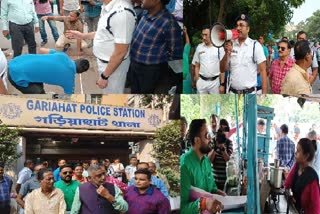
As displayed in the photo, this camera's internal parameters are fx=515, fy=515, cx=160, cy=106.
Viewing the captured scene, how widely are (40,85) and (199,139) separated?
50.1 inches

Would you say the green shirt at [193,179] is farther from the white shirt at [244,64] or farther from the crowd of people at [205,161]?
the white shirt at [244,64]

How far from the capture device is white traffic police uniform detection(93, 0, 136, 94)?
377 cm

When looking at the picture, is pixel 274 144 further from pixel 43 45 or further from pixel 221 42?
pixel 43 45

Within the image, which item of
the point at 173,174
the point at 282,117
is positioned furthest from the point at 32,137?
the point at 282,117

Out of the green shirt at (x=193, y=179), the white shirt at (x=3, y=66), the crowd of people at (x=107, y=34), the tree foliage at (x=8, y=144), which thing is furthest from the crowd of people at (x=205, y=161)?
the white shirt at (x=3, y=66)

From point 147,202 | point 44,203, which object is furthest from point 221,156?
point 44,203

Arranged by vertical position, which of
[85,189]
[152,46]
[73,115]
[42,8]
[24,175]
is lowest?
[85,189]

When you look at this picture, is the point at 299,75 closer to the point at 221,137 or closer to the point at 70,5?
the point at 221,137

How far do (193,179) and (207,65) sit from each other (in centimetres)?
91

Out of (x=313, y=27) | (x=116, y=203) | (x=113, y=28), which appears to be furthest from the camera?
(x=313, y=27)

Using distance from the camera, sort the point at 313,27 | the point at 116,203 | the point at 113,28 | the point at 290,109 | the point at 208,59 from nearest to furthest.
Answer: the point at 116,203 < the point at 113,28 < the point at 290,109 < the point at 208,59 < the point at 313,27

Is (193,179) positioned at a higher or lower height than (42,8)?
lower

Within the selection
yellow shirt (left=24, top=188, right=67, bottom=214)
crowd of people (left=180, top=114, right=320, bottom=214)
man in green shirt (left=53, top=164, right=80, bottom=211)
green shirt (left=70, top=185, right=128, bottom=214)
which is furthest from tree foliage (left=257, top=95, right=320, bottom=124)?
yellow shirt (left=24, top=188, right=67, bottom=214)

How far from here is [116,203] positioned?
3.69 metres
